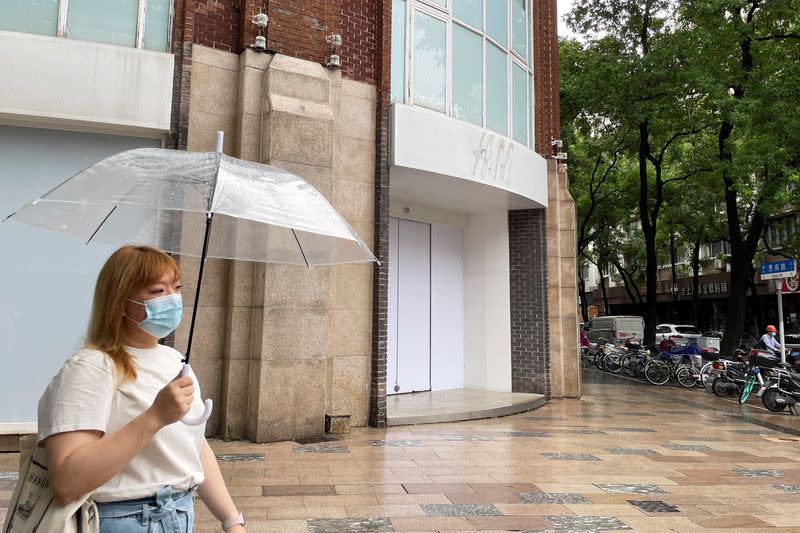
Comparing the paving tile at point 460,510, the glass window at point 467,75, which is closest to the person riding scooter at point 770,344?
the glass window at point 467,75

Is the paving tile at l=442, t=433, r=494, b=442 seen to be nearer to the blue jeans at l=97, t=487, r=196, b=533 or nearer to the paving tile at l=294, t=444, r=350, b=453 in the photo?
the paving tile at l=294, t=444, r=350, b=453

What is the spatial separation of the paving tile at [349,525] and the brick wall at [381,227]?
410 cm

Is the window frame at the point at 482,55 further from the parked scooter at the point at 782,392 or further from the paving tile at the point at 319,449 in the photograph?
the parked scooter at the point at 782,392

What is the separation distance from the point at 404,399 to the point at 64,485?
1008 centimetres

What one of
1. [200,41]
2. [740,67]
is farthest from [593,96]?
[200,41]

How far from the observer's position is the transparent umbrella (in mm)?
2609

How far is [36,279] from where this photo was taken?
24.3ft

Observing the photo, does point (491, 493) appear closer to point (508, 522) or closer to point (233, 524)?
point (508, 522)

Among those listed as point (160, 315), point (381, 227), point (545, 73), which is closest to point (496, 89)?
point (545, 73)

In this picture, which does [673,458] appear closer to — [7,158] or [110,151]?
[110,151]

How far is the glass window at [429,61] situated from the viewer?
10.3m

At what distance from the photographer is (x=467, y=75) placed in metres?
11.0

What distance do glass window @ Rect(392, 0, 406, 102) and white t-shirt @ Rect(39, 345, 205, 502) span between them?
342 inches

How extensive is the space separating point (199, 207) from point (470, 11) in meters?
9.69
